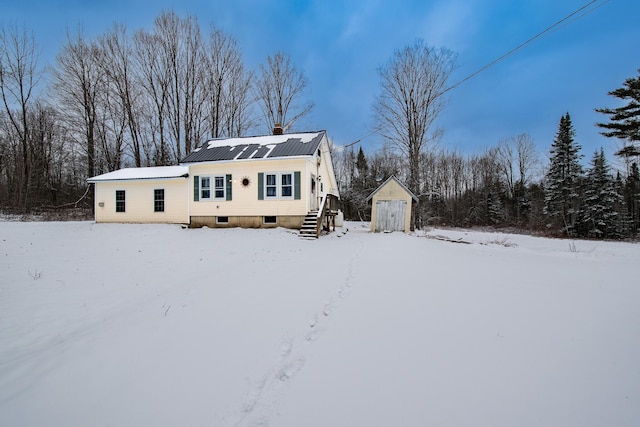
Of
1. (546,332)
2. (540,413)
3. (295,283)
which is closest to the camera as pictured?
(540,413)

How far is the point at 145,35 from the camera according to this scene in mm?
22891

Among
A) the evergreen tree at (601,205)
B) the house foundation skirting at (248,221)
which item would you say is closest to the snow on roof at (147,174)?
the house foundation skirting at (248,221)

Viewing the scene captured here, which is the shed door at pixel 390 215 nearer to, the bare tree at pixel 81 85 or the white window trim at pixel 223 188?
the white window trim at pixel 223 188

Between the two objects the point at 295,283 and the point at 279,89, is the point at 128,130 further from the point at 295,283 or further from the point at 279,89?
the point at 295,283

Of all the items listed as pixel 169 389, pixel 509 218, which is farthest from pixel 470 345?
pixel 509 218

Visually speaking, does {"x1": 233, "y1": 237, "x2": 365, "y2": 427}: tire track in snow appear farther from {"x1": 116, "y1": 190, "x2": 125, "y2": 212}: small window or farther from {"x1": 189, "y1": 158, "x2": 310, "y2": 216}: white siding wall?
{"x1": 116, "y1": 190, "x2": 125, "y2": 212}: small window

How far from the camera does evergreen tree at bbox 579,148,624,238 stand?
2222cm

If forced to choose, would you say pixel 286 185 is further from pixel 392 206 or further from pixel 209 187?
pixel 392 206

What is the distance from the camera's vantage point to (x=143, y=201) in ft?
51.6

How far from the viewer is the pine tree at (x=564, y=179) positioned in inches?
982

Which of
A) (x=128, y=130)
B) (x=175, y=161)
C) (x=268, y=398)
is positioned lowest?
(x=268, y=398)

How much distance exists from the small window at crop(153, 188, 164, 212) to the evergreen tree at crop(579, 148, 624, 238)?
33052mm

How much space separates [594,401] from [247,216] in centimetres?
1350

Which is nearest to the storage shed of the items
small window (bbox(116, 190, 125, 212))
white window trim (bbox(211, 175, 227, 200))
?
white window trim (bbox(211, 175, 227, 200))
